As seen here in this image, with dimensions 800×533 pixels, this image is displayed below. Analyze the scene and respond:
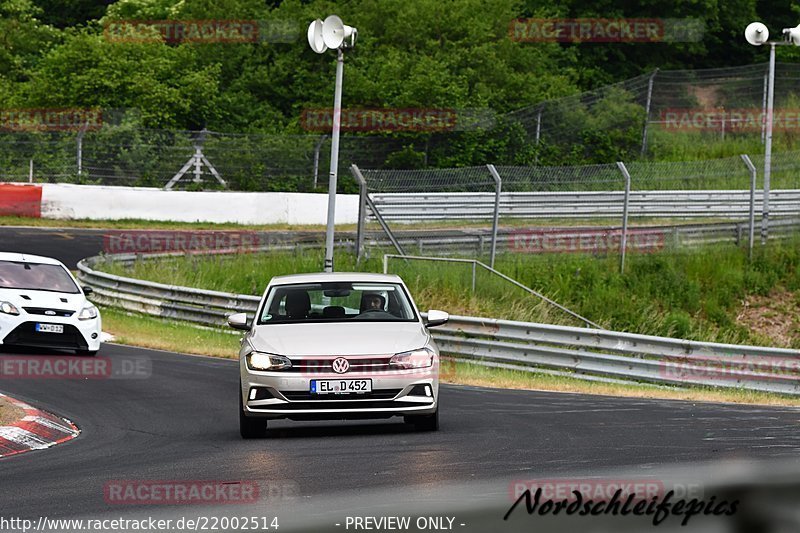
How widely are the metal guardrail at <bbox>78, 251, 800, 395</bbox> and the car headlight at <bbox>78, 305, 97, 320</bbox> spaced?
555 centimetres

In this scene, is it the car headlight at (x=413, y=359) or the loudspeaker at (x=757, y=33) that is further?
the loudspeaker at (x=757, y=33)

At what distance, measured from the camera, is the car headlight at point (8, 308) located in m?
18.1

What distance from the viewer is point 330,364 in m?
10.7

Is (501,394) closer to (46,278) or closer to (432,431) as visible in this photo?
(432,431)

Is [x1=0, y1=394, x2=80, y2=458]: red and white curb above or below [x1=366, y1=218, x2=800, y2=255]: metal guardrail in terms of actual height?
below

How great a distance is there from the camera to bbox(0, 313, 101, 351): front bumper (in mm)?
18016

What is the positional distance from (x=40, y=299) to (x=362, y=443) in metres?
9.27

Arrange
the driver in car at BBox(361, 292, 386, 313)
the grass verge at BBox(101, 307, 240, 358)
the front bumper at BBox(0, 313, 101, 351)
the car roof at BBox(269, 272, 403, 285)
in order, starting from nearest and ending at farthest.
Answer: the driver in car at BBox(361, 292, 386, 313)
the car roof at BBox(269, 272, 403, 285)
the front bumper at BBox(0, 313, 101, 351)
the grass verge at BBox(101, 307, 240, 358)

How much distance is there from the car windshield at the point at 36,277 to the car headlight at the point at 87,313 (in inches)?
23.0

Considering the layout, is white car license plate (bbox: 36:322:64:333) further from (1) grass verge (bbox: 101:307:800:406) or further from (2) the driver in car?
(2) the driver in car

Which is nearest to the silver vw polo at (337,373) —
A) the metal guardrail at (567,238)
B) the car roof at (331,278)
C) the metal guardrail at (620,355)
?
the car roof at (331,278)

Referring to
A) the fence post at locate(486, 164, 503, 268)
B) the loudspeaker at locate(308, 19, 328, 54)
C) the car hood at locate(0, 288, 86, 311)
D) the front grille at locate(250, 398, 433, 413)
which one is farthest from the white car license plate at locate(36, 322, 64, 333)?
the front grille at locate(250, 398, 433, 413)

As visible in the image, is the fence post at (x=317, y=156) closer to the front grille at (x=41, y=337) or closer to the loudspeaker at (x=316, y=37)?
the loudspeaker at (x=316, y=37)

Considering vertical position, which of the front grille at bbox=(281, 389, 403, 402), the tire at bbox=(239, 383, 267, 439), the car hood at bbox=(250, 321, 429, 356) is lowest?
the tire at bbox=(239, 383, 267, 439)
